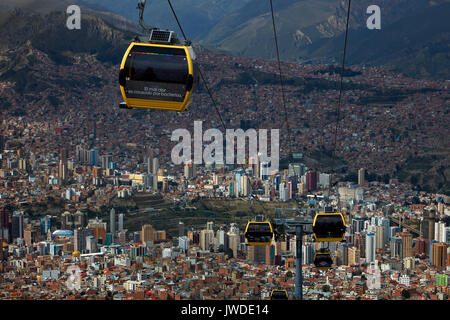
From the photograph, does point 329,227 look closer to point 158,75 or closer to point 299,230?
point 299,230

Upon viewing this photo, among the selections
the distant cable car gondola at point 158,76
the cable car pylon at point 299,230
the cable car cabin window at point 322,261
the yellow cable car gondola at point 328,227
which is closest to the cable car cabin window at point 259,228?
the cable car pylon at point 299,230

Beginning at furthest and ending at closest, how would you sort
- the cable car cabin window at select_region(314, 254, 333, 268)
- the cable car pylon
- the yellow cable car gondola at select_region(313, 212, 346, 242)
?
the cable car cabin window at select_region(314, 254, 333, 268) → the yellow cable car gondola at select_region(313, 212, 346, 242) → the cable car pylon

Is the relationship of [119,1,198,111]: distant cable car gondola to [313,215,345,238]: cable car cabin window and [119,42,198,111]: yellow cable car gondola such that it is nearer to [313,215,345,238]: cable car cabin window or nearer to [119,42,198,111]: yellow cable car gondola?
[119,42,198,111]: yellow cable car gondola

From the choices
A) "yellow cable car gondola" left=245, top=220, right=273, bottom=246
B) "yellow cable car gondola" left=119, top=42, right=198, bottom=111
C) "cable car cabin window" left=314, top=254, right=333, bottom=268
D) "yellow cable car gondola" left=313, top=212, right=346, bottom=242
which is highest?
"yellow cable car gondola" left=119, top=42, right=198, bottom=111

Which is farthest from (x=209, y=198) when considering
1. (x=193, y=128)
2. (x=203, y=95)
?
(x=203, y=95)

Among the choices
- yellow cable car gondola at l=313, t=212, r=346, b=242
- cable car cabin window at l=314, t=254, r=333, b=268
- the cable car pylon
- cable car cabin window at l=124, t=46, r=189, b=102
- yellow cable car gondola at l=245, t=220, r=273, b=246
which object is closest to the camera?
cable car cabin window at l=124, t=46, r=189, b=102

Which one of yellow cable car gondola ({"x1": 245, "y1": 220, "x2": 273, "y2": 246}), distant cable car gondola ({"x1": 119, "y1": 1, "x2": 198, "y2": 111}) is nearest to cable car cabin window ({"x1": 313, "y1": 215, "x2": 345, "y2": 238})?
yellow cable car gondola ({"x1": 245, "y1": 220, "x2": 273, "y2": 246})
